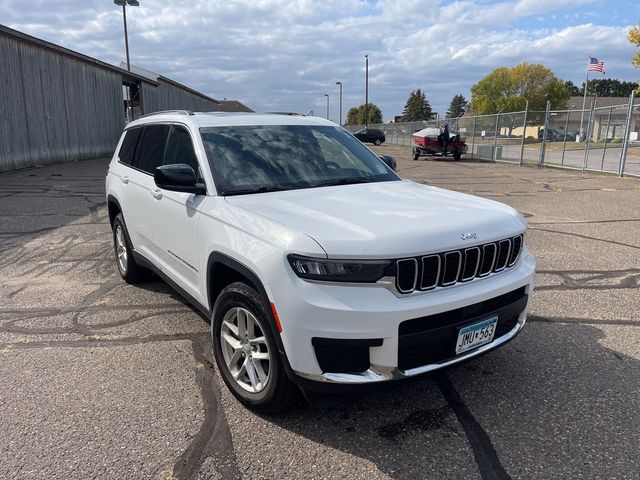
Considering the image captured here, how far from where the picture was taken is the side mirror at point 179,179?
3.42 metres

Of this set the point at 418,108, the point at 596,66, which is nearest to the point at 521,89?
the point at 418,108

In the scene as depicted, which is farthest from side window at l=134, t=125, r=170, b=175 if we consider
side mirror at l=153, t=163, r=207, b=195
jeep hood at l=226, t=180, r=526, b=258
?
jeep hood at l=226, t=180, r=526, b=258

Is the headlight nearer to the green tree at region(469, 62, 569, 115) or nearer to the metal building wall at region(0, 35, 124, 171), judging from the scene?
the metal building wall at region(0, 35, 124, 171)

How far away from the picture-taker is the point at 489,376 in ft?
11.7

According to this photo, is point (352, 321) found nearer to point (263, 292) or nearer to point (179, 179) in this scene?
point (263, 292)

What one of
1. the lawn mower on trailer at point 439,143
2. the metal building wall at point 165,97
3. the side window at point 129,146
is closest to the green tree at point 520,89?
the metal building wall at point 165,97

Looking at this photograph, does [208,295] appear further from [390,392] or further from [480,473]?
[480,473]

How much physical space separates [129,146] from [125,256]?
1176mm

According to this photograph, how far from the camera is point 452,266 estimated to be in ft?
9.27

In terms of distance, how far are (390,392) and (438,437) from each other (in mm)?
547

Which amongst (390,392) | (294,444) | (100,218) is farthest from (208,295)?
(100,218)

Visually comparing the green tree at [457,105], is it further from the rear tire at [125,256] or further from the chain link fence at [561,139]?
the rear tire at [125,256]

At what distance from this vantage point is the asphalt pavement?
8.86 feet

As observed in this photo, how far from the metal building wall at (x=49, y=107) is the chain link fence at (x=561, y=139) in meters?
19.9
